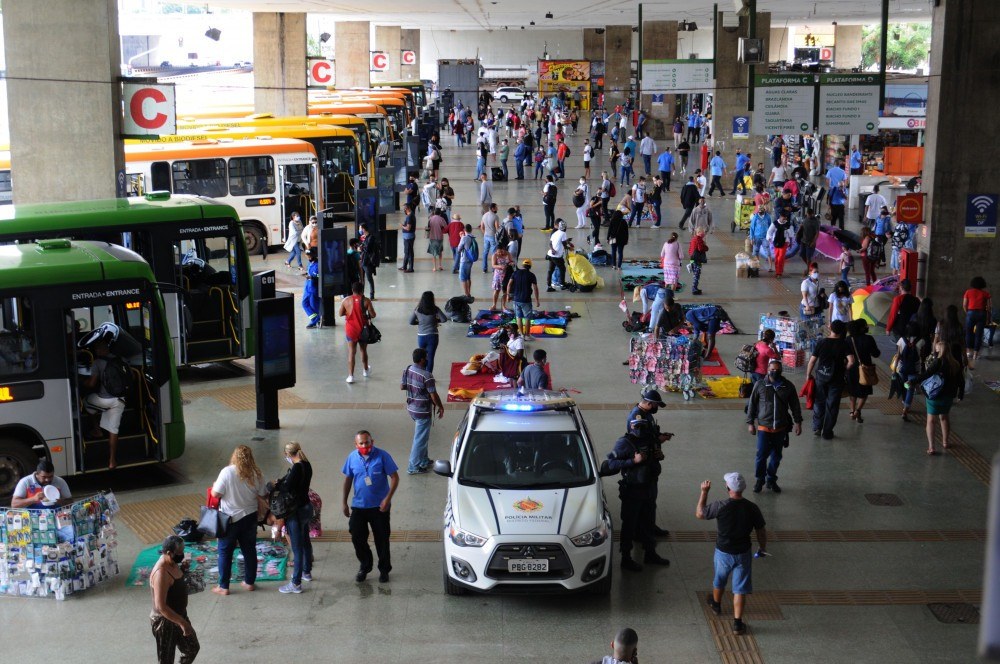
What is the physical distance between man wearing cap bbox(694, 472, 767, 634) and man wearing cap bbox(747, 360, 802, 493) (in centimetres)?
303

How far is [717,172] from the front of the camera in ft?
133

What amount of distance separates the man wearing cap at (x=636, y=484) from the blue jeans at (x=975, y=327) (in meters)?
10.2

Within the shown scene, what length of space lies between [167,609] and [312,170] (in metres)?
22.9

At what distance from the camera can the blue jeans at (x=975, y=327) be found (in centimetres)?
1884

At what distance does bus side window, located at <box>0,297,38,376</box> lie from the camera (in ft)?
40.5

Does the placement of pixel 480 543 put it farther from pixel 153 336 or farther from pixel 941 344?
pixel 941 344

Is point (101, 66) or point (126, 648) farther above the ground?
point (101, 66)

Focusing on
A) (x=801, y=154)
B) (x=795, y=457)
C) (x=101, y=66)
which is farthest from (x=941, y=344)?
(x=801, y=154)

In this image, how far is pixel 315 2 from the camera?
1554 inches

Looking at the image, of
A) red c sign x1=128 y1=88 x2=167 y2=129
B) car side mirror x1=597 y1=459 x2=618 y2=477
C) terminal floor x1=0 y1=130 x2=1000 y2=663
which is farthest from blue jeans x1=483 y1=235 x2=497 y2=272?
car side mirror x1=597 y1=459 x2=618 y2=477

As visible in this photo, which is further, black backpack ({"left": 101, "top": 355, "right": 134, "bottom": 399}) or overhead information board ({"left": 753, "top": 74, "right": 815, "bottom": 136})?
overhead information board ({"left": 753, "top": 74, "right": 815, "bottom": 136})

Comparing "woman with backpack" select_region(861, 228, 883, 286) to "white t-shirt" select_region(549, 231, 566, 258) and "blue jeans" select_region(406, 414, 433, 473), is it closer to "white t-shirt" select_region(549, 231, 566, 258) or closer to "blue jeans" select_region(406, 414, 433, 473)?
"white t-shirt" select_region(549, 231, 566, 258)

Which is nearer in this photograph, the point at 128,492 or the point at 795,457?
the point at 128,492

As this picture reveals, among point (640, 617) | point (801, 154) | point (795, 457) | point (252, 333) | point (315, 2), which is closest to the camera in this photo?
point (640, 617)
